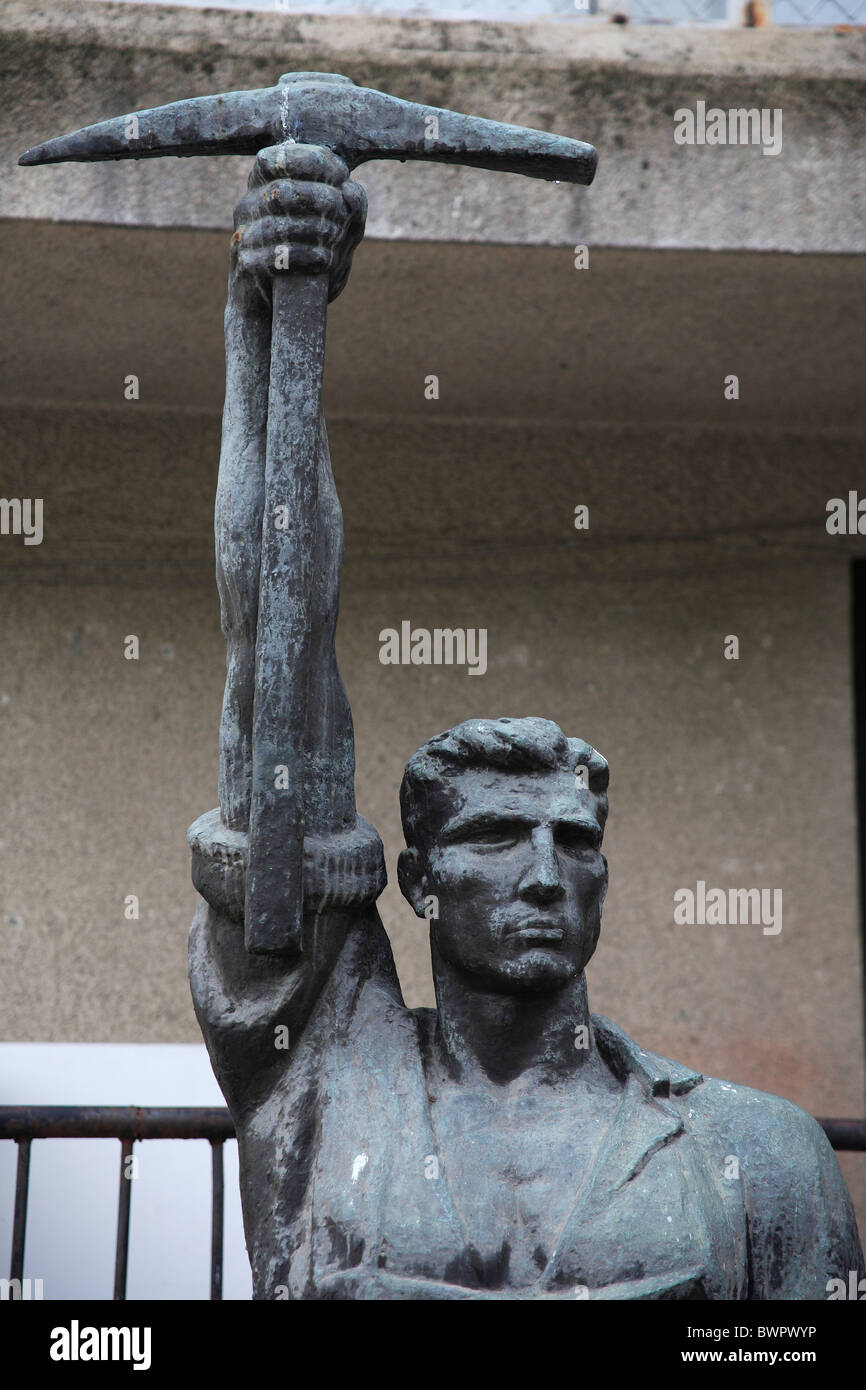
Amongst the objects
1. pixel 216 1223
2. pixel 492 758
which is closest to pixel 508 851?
pixel 492 758

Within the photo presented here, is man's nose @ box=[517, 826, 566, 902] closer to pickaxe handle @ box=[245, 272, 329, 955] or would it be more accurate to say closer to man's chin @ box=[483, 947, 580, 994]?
man's chin @ box=[483, 947, 580, 994]

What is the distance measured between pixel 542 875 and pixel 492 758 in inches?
7.6

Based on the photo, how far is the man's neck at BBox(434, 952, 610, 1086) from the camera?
2268 mm

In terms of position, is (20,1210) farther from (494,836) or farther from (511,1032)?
(494,836)

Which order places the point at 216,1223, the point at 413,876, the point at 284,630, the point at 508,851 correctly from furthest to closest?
the point at 216,1223, the point at 413,876, the point at 508,851, the point at 284,630

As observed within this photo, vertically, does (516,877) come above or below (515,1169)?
above

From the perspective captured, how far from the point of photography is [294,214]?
2145mm

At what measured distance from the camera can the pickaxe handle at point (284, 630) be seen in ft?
6.99

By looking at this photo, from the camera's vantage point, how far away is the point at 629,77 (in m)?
3.79

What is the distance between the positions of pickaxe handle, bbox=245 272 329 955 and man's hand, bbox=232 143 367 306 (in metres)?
0.03

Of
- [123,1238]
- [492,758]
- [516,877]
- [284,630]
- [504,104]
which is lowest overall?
[123,1238]

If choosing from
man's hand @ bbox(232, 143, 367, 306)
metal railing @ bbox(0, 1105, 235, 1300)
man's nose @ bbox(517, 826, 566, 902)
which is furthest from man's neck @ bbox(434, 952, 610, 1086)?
metal railing @ bbox(0, 1105, 235, 1300)

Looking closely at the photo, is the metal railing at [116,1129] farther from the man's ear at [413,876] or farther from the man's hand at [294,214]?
the man's hand at [294,214]

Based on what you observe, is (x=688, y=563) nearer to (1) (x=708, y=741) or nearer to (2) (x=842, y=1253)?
(1) (x=708, y=741)
